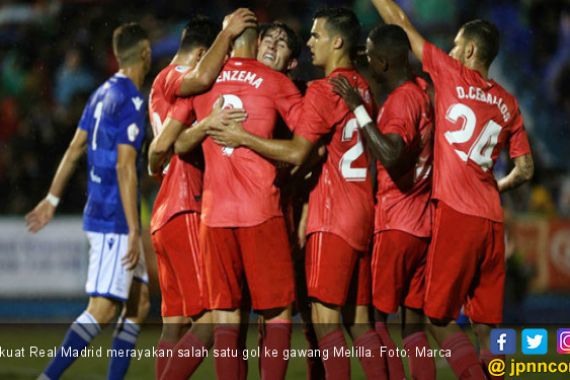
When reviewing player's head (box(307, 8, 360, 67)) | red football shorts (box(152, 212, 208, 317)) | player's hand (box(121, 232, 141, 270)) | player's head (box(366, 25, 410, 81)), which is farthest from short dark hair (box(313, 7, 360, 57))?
player's hand (box(121, 232, 141, 270))

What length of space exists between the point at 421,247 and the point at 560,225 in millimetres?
6301

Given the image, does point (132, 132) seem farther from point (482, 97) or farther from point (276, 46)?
point (482, 97)

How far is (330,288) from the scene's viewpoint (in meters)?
6.45

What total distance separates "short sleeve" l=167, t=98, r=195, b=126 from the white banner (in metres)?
6.00

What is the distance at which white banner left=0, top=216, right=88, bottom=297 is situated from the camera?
485 inches

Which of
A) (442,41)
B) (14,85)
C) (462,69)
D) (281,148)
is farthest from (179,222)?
(14,85)

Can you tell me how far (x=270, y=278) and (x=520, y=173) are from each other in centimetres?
189

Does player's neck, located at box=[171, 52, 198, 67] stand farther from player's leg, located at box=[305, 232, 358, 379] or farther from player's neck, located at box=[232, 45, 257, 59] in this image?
player's leg, located at box=[305, 232, 358, 379]

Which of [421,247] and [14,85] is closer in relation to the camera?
[421,247]

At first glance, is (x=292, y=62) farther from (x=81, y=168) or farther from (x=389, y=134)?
(x=81, y=168)

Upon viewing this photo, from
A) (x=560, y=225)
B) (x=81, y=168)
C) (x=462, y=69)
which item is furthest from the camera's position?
(x=81, y=168)

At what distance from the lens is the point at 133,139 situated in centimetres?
782

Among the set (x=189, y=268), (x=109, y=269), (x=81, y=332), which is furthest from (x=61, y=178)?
(x=189, y=268)

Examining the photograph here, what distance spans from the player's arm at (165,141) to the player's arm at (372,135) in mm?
995
